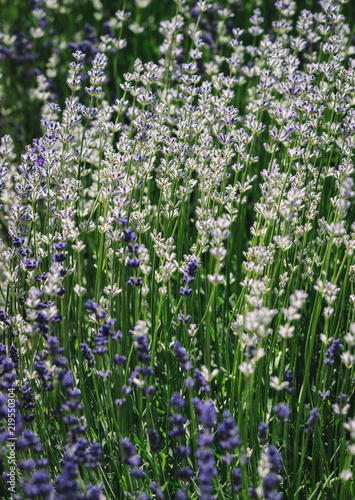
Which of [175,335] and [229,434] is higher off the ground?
[175,335]

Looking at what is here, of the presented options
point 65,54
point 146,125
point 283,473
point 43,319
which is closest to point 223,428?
point 43,319

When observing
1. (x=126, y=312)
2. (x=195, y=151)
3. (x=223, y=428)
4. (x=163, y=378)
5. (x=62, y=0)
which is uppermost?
(x=62, y=0)

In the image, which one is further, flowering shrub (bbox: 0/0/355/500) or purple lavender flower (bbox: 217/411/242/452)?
flowering shrub (bbox: 0/0/355/500)

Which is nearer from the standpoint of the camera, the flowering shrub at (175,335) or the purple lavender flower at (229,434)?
the purple lavender flower at (229,434)

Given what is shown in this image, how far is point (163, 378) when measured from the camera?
2.79 m

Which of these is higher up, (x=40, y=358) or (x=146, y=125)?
(x=146, y=125)

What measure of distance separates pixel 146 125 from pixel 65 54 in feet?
11.1

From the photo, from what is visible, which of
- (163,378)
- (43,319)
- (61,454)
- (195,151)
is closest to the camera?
(43,319)

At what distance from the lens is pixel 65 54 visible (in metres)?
5.24

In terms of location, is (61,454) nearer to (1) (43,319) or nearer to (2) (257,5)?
(1) (43,319)

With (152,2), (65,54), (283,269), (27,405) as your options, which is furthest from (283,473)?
(152,2)

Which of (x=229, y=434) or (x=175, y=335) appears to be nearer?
(x=229, y=434)

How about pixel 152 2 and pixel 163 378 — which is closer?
pixel 163 378

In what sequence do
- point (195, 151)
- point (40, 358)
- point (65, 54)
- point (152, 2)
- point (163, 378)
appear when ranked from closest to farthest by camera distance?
point (40, 358), point (195, 151), point (163, 378), point (65, 54), point (152, 2)
